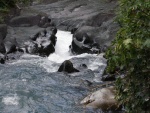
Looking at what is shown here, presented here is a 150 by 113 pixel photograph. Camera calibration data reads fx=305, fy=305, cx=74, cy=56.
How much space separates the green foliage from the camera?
14.9ft

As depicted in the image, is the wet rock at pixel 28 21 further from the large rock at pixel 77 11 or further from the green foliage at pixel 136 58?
the green foliage at pixel 136 58

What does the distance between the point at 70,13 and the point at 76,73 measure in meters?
8.41

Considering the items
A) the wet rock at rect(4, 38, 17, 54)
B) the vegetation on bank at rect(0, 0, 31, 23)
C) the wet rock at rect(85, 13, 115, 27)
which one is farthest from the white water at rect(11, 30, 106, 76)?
the vegetation on bank at rect(0, 0, 31, 23)

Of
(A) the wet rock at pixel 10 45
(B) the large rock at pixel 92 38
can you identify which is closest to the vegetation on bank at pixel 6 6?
(A) the wet rock at pixel 10 45

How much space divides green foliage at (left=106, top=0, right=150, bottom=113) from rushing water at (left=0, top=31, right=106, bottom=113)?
9.78 ft

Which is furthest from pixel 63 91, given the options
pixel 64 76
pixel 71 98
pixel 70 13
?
pixel 70 13

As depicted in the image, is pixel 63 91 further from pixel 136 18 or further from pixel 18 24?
pixel 18 24

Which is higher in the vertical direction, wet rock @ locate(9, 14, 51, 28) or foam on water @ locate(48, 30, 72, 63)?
wet rock @ locate(9, 14, 51, 28)

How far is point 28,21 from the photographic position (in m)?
15.4

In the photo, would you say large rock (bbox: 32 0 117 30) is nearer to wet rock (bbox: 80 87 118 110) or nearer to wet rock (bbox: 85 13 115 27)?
wet rock (bbox: 85 13 115 27)

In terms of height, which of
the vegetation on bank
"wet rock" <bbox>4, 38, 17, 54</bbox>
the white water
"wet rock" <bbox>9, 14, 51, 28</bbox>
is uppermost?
the vegetation on bank

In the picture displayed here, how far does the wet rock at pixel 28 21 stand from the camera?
15.2 m

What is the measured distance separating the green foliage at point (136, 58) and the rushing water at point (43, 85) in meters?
2.98

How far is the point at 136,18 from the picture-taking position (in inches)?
192
